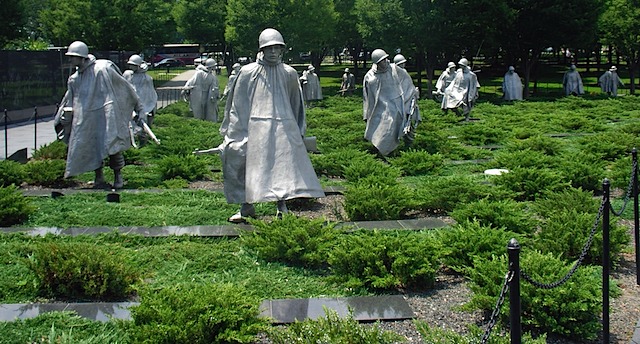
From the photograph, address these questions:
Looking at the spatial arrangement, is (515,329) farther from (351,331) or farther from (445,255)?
(445,255)

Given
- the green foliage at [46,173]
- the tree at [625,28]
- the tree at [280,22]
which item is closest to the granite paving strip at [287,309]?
the green foliage at [46,173]

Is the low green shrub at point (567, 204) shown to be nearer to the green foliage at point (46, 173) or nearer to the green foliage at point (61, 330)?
the green foliage at point (61, 330)

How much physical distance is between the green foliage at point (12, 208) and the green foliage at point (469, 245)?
480cm

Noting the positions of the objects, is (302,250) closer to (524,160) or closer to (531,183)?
(531,183)

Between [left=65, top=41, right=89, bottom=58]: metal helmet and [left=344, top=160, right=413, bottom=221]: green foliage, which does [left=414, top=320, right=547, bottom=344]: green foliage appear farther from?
[left=65, top=41, right=89, bottom=58]: metal helmet

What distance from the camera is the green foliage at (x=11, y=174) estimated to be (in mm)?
11109

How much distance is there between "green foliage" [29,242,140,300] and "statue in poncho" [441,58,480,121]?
18613 millimetres

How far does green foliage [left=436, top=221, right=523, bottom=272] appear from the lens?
6.67 metres

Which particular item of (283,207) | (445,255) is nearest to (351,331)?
(445,255)

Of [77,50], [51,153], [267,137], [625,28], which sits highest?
[625,28]

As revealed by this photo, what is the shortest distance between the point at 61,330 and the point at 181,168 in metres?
6.95

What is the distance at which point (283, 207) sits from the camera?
8.19 meters

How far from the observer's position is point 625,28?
36.7 m

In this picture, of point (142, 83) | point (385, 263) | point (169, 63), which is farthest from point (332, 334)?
point (169, 63)
